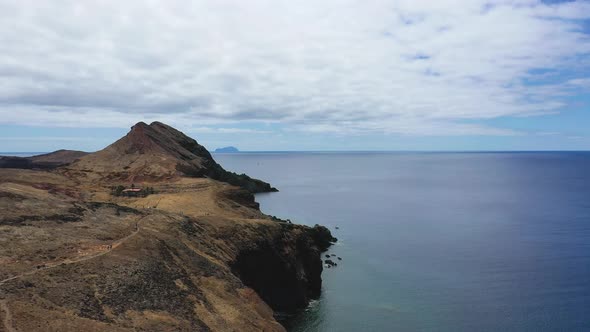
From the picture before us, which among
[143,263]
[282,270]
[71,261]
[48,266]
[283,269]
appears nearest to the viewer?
[48,266]

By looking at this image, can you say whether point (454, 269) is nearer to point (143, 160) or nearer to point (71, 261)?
point (71, 261)

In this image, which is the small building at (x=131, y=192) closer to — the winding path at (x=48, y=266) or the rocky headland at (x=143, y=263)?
the rocky headland at (x=143, y=263)

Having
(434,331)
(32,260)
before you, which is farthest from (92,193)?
(434,331)

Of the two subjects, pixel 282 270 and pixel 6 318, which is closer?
pixel 6 318

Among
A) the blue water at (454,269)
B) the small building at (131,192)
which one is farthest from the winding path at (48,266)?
the small building at (131,192)

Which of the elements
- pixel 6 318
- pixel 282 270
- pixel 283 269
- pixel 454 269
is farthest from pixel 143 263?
pixel 454 269

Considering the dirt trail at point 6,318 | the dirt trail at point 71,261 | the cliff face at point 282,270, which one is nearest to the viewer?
the dirt trail at point 6,318

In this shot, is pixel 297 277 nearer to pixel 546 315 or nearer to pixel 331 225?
pixel 546 315
